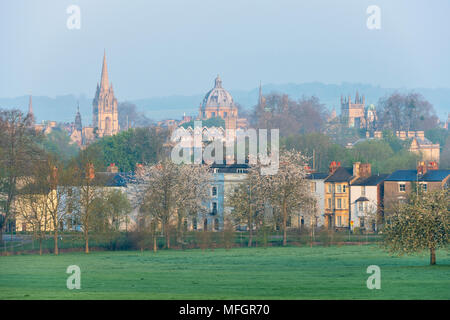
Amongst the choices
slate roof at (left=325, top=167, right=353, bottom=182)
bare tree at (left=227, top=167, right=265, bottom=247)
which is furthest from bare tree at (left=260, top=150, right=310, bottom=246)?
slate roof at (left=325, top=167, right=353, bottom=182)

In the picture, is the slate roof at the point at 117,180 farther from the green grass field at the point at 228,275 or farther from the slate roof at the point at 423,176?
the slate roof at the point at 423,176

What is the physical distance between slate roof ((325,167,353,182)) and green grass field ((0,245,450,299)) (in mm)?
23949

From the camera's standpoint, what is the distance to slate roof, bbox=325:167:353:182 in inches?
3280

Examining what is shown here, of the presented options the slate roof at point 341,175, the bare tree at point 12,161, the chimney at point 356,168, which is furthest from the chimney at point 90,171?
the chimney at point 356,168

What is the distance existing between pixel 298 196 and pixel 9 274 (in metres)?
30.5

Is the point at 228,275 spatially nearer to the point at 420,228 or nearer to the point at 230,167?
the point at 420,228

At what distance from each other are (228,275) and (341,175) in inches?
1672

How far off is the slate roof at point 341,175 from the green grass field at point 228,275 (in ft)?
78.6

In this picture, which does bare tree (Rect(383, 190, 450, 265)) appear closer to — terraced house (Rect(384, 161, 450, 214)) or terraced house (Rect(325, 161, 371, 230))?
terraced house (Rect(384, 161, 450, 214))

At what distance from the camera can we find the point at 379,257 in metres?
52.7
